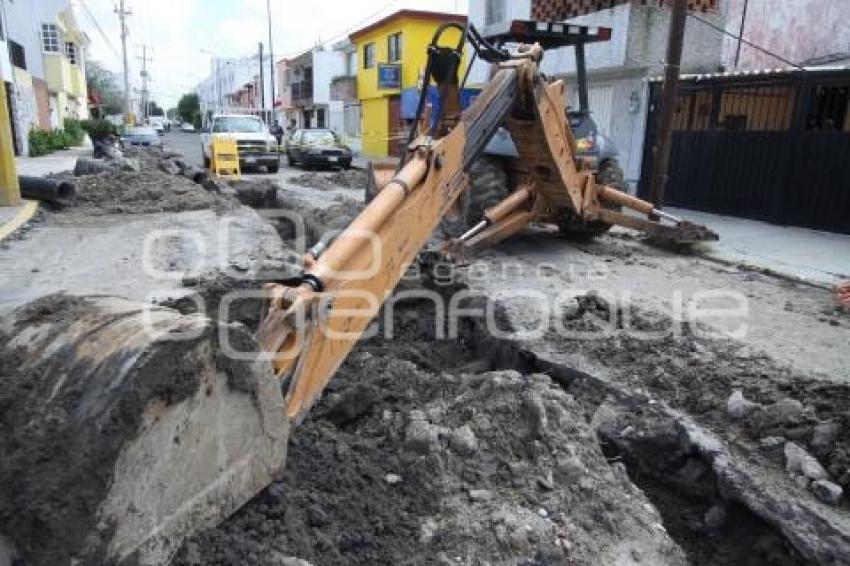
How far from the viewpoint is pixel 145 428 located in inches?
79.9

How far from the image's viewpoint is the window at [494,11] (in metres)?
18.9

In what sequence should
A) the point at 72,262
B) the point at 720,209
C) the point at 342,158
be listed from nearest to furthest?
1. the point at 72,262
2. the point at 720,209
3. the point at 342,158

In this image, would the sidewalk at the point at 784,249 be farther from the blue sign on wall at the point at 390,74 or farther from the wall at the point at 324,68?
the wall at the point at 324,68

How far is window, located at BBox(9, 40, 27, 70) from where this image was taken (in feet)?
88.3

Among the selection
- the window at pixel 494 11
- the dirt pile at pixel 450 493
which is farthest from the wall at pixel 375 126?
the dirt pile at pixel 450 493

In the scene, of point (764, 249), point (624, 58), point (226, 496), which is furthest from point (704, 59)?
point (226, 496)

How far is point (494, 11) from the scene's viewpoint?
63.4 ft

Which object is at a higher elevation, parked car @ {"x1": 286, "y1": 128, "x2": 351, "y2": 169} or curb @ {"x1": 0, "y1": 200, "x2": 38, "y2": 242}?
parked car @ {"x1": 286, "y1": 128, "x2": 351, "y2": 169}

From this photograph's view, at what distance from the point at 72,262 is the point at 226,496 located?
5455mm

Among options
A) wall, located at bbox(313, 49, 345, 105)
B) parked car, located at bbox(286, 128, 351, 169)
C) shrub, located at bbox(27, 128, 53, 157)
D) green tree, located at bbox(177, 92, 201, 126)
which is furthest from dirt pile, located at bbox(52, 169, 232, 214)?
green tree, located at bbox(177, 92, 201, 126)

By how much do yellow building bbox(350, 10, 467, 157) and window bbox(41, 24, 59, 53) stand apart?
1883 centimetres

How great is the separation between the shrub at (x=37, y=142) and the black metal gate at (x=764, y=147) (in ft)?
75.7

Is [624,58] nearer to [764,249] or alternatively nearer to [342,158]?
[764,249]

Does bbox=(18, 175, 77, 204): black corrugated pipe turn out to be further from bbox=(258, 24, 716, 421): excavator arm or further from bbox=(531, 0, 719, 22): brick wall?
bbox=(531, 0, 719, 22): brick wall
